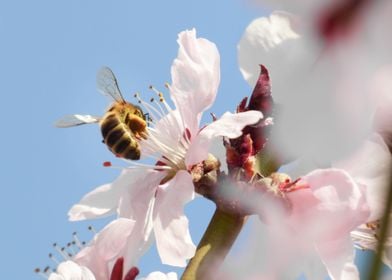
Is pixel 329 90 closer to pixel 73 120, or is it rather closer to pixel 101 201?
pixel 101 201

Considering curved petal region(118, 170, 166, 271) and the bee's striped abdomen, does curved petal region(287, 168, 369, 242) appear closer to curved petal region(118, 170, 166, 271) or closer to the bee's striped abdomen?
curved petal region(118, 170, 166, 271)

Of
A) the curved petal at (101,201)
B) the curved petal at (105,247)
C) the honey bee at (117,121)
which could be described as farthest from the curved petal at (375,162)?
the honey bee at (117,121)

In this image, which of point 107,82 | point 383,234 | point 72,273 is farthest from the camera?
point 107,82

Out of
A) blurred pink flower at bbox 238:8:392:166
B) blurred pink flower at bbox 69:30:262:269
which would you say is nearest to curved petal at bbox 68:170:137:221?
blurred pink flower at bbox 69:30:262:269

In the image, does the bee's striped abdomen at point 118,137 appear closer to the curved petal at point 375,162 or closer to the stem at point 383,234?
the curved petal at point 375,162

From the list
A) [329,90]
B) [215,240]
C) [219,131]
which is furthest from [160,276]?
[329,90]

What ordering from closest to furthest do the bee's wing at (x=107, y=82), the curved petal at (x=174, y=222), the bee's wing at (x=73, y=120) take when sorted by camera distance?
the curved petal at (x=174, y=222)
the bee's wing at (x=73, y=120)
the bee's wing at (x=107, y=82)

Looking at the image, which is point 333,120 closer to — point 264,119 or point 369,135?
point 369,135
